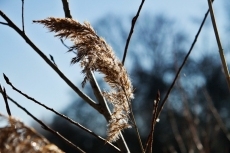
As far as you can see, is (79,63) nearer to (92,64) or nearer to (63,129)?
(92,64)

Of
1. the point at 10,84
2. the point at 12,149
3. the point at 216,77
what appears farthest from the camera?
the point at 216,77

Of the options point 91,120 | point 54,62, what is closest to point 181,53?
point 91,120

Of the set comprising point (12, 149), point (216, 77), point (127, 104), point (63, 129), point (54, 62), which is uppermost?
point (216, 77)

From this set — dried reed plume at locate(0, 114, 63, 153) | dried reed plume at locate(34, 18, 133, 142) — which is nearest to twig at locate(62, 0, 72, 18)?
dried reed plume at locate(34, 18, 133, 142)

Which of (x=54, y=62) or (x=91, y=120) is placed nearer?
(x=54, y=62)

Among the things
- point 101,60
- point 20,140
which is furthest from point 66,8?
point 20,140

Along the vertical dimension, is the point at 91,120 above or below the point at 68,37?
above

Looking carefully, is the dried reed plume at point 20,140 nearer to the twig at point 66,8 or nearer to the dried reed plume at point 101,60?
the dried reed plume at point 101,60
